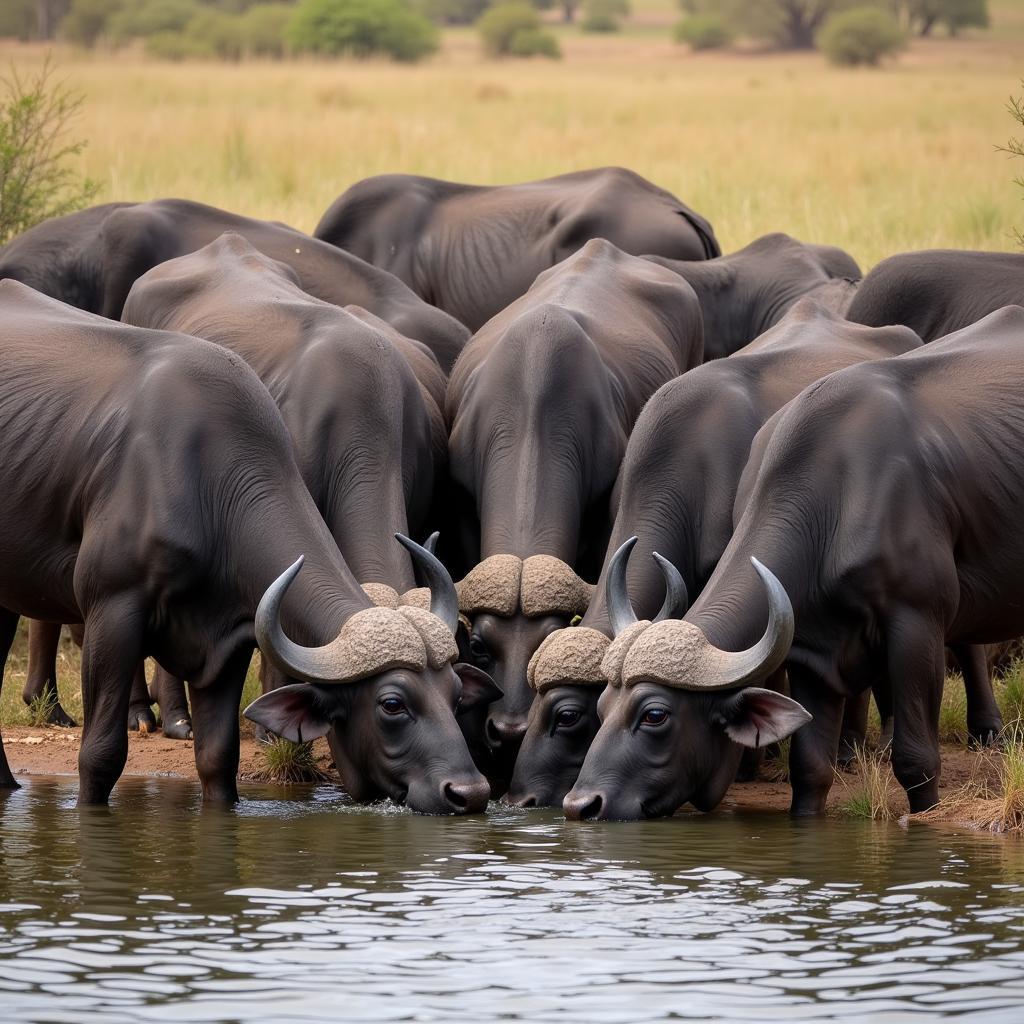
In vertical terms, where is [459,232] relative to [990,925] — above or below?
above

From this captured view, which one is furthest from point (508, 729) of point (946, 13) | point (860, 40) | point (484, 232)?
point (946, 13)

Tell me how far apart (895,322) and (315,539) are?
5.38m

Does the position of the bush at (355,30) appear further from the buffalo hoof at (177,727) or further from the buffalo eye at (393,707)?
the buffalo eye at (393,707)

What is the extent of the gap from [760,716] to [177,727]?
414 cm

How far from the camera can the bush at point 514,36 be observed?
239ft

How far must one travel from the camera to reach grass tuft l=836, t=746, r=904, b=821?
941 cm

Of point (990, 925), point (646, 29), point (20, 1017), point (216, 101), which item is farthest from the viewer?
point (646, 29)

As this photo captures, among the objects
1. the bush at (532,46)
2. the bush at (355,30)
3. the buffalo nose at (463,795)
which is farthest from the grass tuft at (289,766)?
the bush at (532,46)

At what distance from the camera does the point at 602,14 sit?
314ft

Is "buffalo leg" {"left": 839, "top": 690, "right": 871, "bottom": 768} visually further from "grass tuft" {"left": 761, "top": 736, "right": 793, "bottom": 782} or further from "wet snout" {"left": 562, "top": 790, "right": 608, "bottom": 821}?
"wet snout" {"left": 562, "top": 790, "right": 608, "bottom": 821}

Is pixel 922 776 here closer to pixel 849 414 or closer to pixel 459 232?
pixel 849 414

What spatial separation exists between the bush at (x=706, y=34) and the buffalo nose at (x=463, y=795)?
72.5 m

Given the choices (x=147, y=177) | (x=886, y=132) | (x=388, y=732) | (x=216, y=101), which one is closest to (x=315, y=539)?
(x=388, y=732)

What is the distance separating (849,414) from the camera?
936 centimetres
